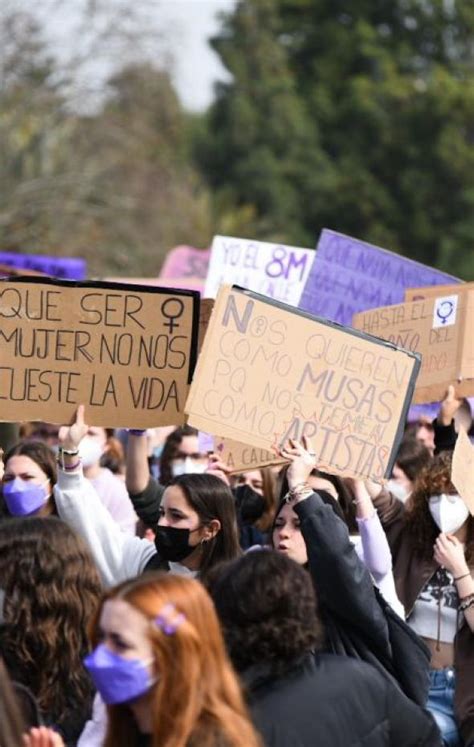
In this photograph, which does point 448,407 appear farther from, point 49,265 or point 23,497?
point 49,265

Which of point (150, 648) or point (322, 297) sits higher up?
point (322, 297)

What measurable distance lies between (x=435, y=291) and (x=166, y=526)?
2.23 metres

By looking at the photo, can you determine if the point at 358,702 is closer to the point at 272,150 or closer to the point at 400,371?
the point at 400,371

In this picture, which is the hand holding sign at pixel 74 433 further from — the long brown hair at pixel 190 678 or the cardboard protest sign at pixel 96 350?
the long brown hair at pixel 190 678

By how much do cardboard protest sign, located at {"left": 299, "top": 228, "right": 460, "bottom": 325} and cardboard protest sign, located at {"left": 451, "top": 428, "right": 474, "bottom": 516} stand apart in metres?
2.73

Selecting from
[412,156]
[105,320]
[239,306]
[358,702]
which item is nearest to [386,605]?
[358,702]

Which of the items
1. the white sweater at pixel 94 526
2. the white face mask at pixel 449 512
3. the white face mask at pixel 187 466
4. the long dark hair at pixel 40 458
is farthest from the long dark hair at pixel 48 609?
the white face mask at pixel 187 466

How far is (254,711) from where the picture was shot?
3.31 metres

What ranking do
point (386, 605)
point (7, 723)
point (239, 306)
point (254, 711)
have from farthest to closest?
point (239, 306) < point (386, 605) < point (254, 711) < point (7, 723)

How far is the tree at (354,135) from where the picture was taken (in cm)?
4338

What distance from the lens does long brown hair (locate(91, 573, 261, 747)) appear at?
307cm

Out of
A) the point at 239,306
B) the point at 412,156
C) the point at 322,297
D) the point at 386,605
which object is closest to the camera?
the point at 386,605

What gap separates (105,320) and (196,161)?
136 ft

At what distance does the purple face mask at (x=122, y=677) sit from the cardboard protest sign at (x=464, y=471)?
205 cm
